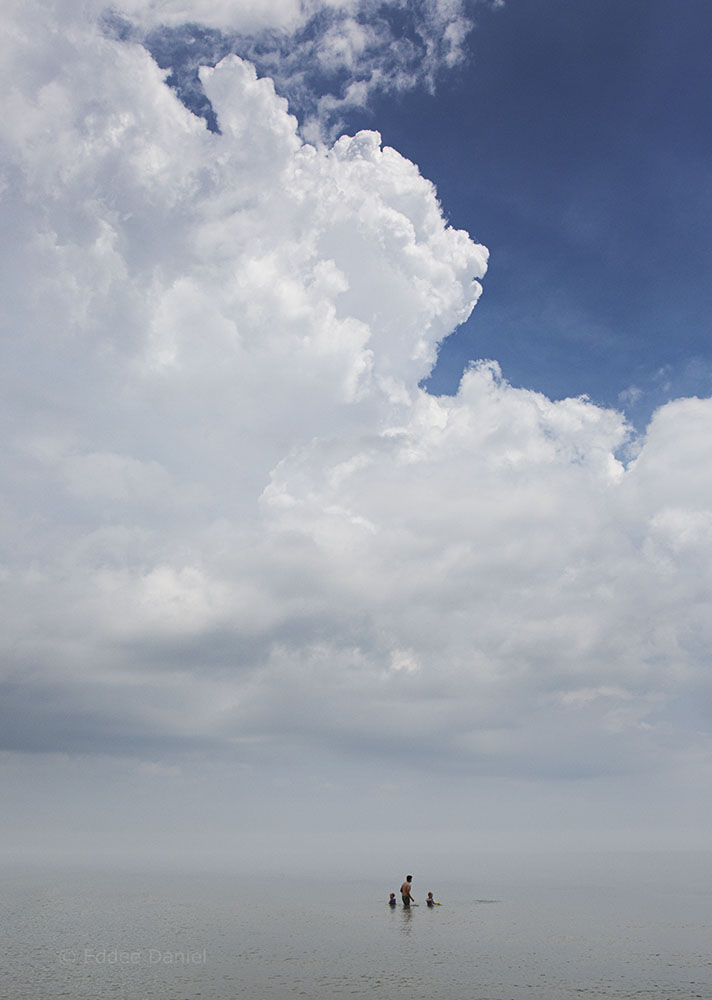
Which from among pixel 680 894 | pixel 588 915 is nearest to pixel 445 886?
pixel 680 894

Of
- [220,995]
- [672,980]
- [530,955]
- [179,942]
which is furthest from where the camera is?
[179,942]

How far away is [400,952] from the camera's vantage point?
69438 millimetres

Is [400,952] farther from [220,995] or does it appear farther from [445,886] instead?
[445,886]

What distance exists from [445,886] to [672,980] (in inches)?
4578

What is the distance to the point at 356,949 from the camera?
235 feet

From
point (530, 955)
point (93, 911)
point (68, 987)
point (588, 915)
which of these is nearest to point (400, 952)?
point (530, 955)

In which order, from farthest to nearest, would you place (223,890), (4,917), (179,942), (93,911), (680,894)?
(223,890) → (680,894) → (93,911) → (4,917) → (179,942)

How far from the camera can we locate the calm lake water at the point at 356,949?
5403 centimetres

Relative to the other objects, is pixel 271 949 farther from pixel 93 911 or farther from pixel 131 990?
pixel 93 911

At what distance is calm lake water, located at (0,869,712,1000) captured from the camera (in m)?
54.0

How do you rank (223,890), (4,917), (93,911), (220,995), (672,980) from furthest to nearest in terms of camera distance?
1. (223,890)
2. (93,911)
3. (4,917)
4. (672,980)
5. (220,995)

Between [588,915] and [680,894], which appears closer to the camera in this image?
[588,915]

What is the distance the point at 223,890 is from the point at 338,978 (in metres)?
112

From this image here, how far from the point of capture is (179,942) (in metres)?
75.7
